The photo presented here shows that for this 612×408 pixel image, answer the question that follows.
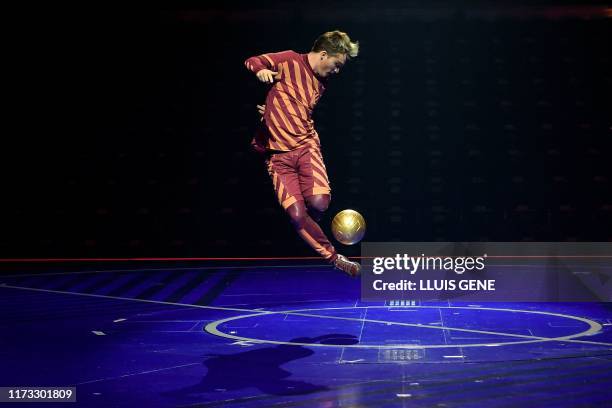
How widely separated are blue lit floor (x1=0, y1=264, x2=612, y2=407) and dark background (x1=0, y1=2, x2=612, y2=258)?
323 cm

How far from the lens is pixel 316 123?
13.2 metres

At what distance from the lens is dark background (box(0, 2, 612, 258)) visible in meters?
12.4

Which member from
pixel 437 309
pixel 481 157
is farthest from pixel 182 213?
pixel 437 309

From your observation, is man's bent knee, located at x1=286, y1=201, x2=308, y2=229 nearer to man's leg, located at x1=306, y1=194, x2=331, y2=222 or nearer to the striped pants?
Result: the striped pants

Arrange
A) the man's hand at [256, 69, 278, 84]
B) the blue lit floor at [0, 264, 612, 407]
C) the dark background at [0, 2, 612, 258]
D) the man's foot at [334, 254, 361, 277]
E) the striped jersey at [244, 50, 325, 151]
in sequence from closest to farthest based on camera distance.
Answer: the blue lit floor at [0, 264, 612, 407] < the man's hand at [256, 69, 278, 84] < the man's foot at [334, 254, 361, 277] < the striped jersey at [244, 50, 325, 151] < the dark background at [0, 2, 612, 258]

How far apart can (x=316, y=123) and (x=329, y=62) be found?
24.5 ft

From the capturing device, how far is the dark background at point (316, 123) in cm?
1245

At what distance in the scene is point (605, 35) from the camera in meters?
14.3

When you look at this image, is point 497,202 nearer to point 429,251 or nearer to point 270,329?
point 429,251

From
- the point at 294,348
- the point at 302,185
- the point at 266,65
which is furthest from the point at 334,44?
the point at 294,348

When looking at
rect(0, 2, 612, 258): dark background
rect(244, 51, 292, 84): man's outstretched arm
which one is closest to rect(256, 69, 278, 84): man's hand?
rect(244, 51, 292, 84): man's outstretched arm

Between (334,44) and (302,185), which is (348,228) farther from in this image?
(334,44)

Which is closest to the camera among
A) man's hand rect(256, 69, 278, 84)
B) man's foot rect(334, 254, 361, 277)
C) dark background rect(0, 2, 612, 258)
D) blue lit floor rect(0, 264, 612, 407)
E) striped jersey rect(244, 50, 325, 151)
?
blue lit floor rect(0, 264, 612, 407)

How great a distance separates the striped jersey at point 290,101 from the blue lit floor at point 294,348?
1474mm
